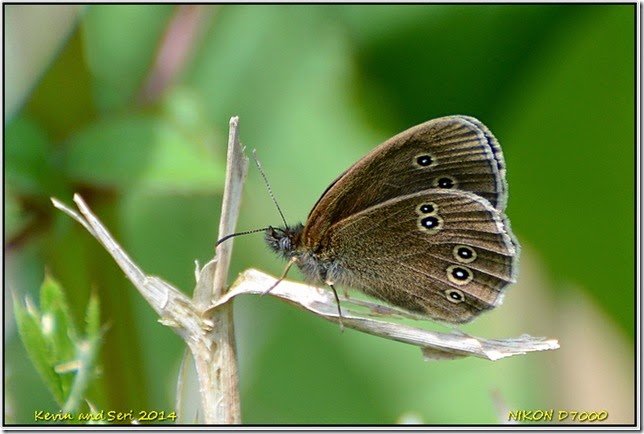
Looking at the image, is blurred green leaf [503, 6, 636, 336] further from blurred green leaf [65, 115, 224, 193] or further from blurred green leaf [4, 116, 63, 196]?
blurred green leaf [4, 116, 63, 196]

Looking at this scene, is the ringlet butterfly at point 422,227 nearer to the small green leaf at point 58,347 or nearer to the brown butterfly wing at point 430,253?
the brown butterfly wing at point 430,253

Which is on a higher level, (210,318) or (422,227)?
(210,318)

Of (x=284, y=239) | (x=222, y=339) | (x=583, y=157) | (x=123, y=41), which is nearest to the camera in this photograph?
(x=222, y=339)

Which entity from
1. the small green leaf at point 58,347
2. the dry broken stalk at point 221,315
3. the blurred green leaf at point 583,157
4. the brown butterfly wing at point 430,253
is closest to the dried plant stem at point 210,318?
the dry broken stalk at point 221,315

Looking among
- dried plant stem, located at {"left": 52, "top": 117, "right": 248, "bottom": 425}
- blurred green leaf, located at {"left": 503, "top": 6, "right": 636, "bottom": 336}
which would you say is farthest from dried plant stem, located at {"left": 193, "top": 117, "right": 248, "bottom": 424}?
blurred green leaf, located at {"left": 503, "top": 6, "right": 636, "bottom": 336}

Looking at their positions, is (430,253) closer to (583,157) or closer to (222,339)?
(222,339)

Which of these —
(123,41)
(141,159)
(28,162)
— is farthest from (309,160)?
(28,162)
